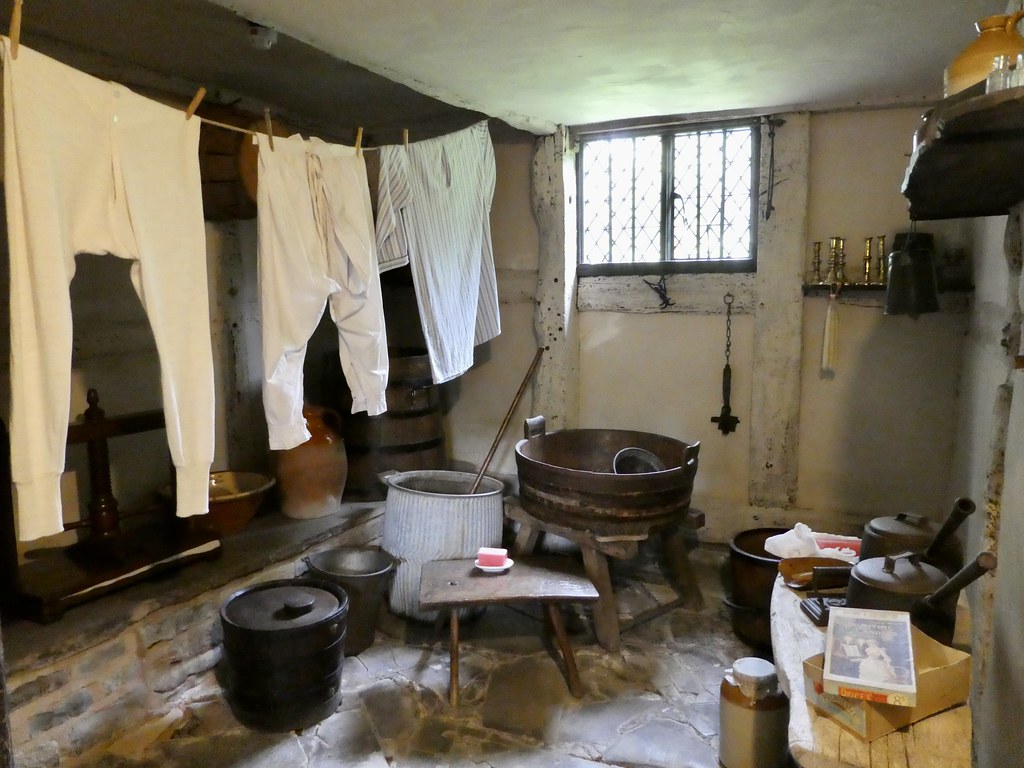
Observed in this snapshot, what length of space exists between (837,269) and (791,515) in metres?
1.27

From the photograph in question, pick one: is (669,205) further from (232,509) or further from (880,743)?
(880,743)

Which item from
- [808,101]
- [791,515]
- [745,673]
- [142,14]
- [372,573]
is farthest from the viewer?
[791,515]

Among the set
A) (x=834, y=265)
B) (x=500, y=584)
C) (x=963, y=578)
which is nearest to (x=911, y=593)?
(x=963, y=578)

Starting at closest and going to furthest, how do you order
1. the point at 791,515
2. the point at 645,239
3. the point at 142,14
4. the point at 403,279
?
the point at 142,14
the point at 791,515
the point at 645,239
the point at 403,279

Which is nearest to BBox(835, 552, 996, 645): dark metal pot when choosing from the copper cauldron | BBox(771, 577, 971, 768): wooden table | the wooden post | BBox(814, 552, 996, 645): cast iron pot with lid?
BBox(814, 552, 996, 645): cast iron pot with lid

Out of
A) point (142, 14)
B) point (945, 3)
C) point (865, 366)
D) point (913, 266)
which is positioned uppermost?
point (142, 14)

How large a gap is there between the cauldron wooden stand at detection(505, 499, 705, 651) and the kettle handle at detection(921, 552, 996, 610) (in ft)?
4.82

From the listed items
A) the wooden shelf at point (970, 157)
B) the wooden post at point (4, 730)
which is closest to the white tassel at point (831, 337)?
the wooden shelf at point (970, 157)

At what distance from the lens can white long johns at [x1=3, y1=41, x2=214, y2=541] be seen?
153 cm

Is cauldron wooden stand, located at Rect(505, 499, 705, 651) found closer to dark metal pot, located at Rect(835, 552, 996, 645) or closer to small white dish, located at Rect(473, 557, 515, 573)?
small white dish, located at Rect(473, 557, 515, 573)

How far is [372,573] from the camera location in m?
2.88

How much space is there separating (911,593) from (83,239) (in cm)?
207

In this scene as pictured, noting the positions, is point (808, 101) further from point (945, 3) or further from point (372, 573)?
point (372, 573)

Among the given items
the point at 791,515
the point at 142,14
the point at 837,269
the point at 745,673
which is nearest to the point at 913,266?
the point at 837,269
